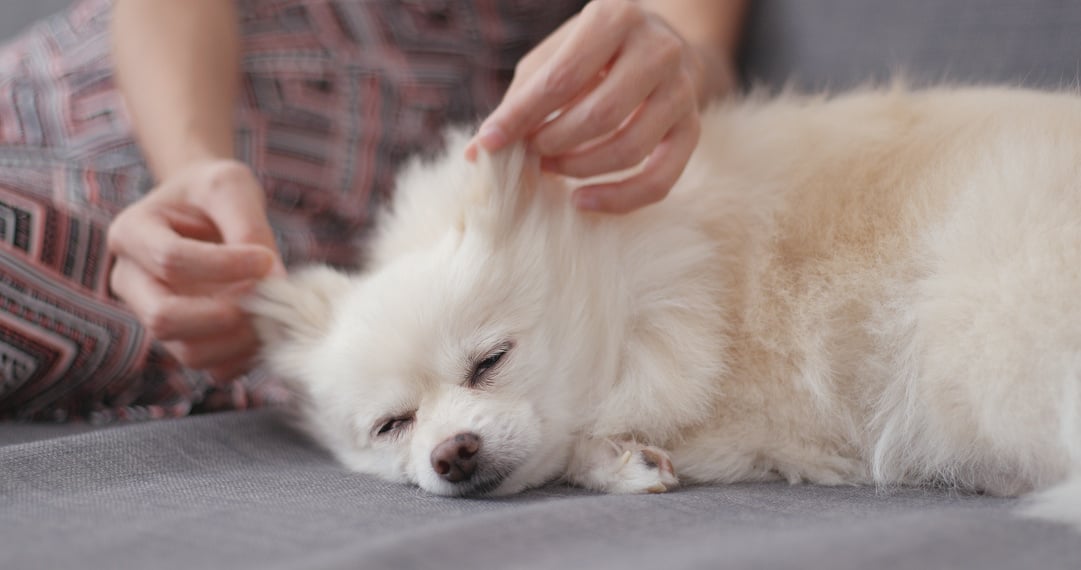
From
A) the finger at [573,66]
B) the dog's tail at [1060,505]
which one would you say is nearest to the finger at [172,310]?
the finger at [573,66]

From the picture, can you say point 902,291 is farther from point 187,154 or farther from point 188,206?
point 187,154

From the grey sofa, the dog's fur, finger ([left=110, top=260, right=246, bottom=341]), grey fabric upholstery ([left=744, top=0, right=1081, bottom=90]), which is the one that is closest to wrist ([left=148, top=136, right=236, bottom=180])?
finger ([left=110, top=260, right=246, bottom=341])

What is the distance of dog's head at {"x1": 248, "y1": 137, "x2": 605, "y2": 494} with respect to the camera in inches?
Answer: 49.4

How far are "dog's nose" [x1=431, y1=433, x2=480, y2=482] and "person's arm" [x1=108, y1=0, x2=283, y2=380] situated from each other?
19.1 inches

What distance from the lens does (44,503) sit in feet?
3.49

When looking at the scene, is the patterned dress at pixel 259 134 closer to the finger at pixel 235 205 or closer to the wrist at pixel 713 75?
the finger at pixel 235 205

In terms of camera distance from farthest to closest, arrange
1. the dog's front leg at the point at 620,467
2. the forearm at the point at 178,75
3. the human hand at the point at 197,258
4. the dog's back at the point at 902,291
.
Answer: the forearm at the point at 178,75
the human hand at the point at 197,258
the dog's front leg at the point at 620,467
the dog's back at the point at 902,291

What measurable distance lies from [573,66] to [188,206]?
78 cm

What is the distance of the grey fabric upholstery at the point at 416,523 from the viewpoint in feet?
2.52

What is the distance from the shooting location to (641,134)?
4.24 ft

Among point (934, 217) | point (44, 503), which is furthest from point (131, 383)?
point (934, 217)

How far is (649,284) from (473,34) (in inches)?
42.7

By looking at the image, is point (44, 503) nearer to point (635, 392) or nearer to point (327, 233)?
point (635, 392)

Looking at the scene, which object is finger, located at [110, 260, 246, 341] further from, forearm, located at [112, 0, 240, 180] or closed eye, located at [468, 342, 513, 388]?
closed eye, located at [468, 342, 513, 388]
